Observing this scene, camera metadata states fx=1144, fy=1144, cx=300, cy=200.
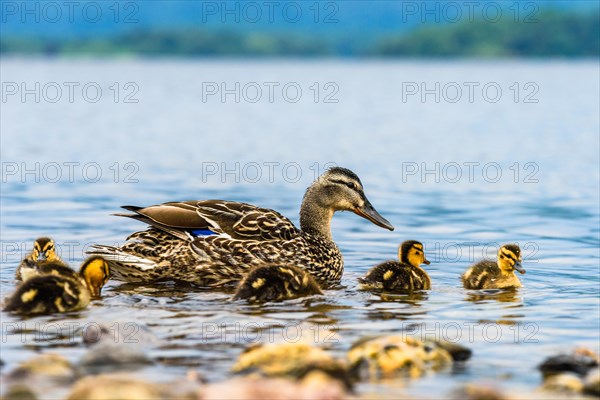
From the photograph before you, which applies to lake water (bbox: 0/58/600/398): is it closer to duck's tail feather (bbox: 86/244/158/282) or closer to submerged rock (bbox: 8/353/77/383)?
duck's tail feather (bbox: 86/244/158/282)

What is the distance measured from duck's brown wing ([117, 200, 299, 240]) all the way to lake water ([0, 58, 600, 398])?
20.2 inches

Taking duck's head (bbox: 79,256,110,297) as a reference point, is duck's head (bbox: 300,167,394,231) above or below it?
above

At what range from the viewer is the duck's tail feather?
29.8ft

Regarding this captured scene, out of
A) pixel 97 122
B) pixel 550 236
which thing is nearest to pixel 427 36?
pixel 97 122

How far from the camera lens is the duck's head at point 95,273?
8.54m

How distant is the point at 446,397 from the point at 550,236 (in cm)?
695

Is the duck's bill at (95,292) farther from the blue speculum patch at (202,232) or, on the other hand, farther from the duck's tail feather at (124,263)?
the blue speculum patch at (202,232)

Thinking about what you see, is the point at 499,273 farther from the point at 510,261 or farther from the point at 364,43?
the point at 364,43

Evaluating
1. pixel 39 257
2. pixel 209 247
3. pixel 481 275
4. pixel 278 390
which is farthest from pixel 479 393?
pixel 39 257

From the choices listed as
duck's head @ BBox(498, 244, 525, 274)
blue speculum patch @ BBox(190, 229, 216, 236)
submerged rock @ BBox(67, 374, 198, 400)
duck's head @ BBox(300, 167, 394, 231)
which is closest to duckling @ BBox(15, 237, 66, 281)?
blue speculum patch @ BBox(190, 229, 216, 236)

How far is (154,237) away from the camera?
9.34m

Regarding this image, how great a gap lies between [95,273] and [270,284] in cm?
131

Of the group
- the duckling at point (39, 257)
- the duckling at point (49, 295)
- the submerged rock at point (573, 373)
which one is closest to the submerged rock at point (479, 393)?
the submerged rock at point (573, 373)

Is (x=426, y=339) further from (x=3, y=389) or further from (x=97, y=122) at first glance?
(x=97, y=122)
